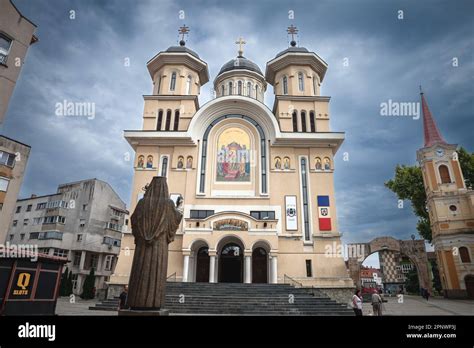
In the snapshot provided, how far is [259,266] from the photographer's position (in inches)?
720

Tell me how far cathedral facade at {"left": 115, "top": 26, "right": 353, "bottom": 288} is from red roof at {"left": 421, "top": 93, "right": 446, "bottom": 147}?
35.0 ft

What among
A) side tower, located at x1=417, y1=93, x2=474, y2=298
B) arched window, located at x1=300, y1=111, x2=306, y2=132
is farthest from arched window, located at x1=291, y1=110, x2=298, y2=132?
side tower, located at x1=417, y1=93, x2=474, y2=298

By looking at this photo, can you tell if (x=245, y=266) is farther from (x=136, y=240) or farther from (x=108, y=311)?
(x=136, y=240)

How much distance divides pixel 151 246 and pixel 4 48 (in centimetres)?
1455

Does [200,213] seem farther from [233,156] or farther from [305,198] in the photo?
[305,198]

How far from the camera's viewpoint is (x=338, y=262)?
17750mm

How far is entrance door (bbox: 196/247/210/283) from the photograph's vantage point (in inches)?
715

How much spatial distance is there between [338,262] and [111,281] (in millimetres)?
13838

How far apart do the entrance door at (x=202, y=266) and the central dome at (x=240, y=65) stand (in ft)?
59.5

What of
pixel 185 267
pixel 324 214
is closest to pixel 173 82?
pixel 185 267

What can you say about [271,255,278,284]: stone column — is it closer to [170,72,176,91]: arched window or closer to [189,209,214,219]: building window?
[189,209,214,219]: building window

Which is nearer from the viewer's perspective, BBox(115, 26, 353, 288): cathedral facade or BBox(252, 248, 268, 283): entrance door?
BBox(115, 26, 353, 288): cathedral facade
